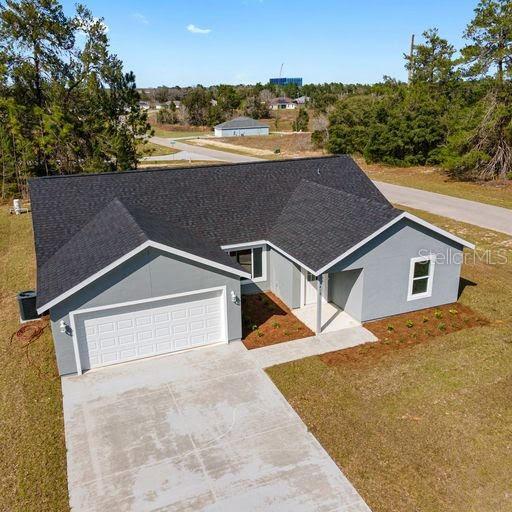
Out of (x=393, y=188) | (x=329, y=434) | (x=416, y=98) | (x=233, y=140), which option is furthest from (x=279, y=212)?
(x=233, y=140)

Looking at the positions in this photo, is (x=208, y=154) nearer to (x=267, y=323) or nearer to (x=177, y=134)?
(x=177, y=134)

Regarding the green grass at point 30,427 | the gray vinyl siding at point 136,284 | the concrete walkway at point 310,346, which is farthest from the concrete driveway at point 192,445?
the gray vinyl siding at point 136,284

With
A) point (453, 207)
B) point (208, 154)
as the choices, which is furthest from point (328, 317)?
point (208, 154)

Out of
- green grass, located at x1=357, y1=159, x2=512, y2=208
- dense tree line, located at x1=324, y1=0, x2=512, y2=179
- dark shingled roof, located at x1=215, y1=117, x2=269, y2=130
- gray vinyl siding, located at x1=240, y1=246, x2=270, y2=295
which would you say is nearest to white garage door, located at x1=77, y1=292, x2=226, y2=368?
gray vinyl siding, located at x1=240, y1=246, x2=270, y2=295

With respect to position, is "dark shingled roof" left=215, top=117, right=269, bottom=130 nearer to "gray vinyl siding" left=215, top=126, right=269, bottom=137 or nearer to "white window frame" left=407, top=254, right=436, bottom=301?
"gray vinyl siding" left=215, top=126, right=269, bottom=137

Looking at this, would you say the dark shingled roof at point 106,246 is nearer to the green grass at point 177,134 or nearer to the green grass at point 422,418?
the green grass at point 422,418

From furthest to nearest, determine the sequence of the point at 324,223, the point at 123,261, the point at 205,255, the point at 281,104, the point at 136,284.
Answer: the point at 281,104
the point at 324,223
the point at 205,255
the point at 136,284
the point at 123,261
